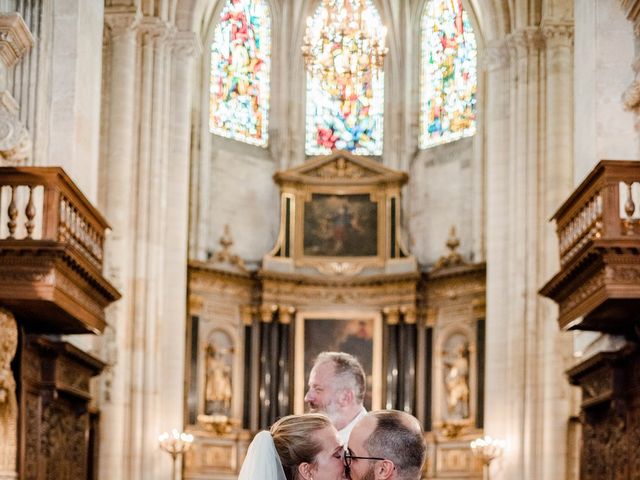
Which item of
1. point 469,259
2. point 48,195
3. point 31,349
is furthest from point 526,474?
point 48,195

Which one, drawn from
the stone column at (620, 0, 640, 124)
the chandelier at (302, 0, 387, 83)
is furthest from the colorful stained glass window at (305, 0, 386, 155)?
the stone column at (620, 0, 640, 124)

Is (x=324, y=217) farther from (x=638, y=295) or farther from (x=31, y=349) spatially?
(x=638, y=295)

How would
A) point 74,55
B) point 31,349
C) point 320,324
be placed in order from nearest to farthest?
point 31,349, point 74,55, point 320,324

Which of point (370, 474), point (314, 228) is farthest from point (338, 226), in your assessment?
point (370, 474)

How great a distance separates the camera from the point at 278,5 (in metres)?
34.0

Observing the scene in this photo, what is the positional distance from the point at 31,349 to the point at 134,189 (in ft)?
34.4

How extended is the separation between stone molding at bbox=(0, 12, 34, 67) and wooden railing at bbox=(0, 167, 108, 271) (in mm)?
1571

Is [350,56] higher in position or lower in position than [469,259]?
higher

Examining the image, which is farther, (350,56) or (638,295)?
(350,56)

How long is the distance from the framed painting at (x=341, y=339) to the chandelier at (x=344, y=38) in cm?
573

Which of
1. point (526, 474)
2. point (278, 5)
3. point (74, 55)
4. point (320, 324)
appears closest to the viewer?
point (74, 55)

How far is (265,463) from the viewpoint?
5.18m

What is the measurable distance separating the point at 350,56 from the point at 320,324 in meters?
6.59

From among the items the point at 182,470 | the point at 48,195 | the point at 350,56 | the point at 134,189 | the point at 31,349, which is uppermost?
the point at 350,56
